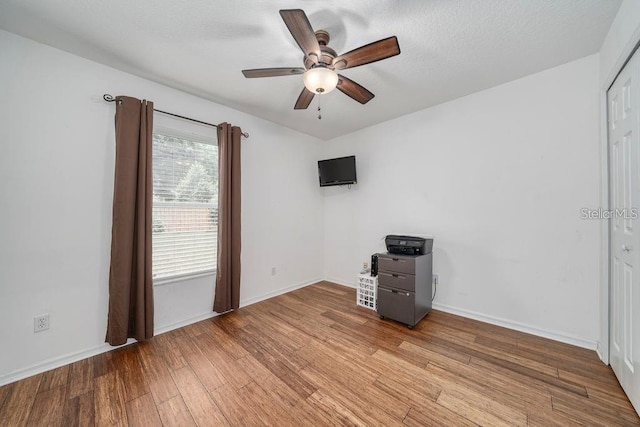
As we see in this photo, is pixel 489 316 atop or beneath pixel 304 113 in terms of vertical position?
beneath

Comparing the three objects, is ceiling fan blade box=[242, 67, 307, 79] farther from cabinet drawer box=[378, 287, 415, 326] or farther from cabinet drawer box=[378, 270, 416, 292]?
cabinet drawer box=[378, 287, 415, 326]

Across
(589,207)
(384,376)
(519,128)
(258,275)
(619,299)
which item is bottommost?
(384,376)

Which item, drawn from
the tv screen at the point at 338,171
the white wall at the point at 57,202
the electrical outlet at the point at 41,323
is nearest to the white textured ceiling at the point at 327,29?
the white wall at the point at 57,202

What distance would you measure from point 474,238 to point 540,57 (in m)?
1.76

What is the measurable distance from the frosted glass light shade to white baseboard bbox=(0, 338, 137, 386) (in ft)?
9.12

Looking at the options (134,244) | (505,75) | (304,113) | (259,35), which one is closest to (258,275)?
(134,244)

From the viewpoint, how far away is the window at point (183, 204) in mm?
2426

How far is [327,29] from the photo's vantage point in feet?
5.64

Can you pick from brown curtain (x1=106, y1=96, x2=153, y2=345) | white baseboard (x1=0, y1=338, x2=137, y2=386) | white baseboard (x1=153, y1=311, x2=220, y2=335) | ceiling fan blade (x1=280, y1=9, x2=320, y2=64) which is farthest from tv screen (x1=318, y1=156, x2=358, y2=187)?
white baseboard (x1=0, y1=338, x2=137, y2=386)

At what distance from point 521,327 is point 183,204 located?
12.3 feet

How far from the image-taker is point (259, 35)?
1778mm

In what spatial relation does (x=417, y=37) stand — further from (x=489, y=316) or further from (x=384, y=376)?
(x=489, y=316)

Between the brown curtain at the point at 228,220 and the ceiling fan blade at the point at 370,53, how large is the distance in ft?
5.40

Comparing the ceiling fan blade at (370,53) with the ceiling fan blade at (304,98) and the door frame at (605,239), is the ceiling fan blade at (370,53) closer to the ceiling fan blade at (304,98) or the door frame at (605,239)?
the ceiling fan blade at (304,98)
